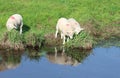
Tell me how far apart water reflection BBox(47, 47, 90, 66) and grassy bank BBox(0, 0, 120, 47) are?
514mm

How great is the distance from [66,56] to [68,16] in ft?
16.6

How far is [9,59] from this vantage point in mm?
23078

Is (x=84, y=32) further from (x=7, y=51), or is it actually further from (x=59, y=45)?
(x=7, y=51)

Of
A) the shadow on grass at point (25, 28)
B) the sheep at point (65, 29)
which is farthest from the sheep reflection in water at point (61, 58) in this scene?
the shadow on grass at point (25, 28)

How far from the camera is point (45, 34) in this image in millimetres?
25391

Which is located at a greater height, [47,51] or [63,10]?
[63,10]

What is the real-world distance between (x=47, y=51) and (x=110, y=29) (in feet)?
17.4

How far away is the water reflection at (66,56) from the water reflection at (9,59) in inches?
63.7

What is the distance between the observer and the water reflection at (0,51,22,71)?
22331mm

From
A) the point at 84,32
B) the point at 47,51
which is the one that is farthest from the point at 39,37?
the point at 84,32

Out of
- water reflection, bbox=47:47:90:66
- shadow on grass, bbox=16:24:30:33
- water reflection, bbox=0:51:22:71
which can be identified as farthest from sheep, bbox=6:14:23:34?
water reflection, bbox=47:47:90:66

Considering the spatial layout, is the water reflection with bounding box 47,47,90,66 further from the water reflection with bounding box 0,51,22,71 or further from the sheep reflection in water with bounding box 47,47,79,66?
the water reflection with bounding box 0,51,22,71

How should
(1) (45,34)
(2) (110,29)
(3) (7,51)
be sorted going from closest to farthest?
(3) (7,51) < (1) (45,34) < (2) (110,29)

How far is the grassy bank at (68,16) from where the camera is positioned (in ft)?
81.1
